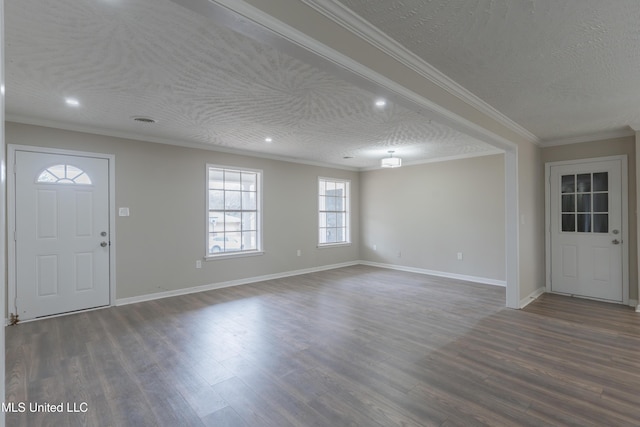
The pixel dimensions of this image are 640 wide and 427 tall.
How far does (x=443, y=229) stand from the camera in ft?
21.3

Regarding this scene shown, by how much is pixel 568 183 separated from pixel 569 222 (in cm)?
61

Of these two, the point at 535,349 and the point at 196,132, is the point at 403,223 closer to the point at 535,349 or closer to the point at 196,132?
the point at 535,349

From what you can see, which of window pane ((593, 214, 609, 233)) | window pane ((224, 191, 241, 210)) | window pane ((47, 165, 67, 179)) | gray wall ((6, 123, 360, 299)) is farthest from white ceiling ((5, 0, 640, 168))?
window pane ((224, 191, 241, 210))

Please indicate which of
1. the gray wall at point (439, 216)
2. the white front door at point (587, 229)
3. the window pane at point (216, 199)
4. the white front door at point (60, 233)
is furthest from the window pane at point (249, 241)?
the white front door at point (587, 229)

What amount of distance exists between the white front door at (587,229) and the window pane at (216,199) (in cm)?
554

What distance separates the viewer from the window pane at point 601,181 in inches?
183

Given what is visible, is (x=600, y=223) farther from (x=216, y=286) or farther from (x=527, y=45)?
(x=216, y=286)

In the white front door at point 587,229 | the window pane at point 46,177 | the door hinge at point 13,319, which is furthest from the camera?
the white front door at point 587,229

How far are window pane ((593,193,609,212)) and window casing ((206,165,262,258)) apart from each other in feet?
17.9

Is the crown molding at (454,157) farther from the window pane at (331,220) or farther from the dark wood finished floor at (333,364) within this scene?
the dark wood finished floor at (333,364)

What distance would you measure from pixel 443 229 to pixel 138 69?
5.79 meters

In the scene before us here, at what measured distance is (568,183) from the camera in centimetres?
499

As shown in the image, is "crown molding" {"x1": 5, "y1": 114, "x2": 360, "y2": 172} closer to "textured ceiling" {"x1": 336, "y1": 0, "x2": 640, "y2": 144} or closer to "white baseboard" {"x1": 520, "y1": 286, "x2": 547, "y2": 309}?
"textured ceiling" {"x1": 336, "y1": 0, "x2": 640, "y2": 144}

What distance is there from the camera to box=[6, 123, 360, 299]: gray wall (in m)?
4.51
